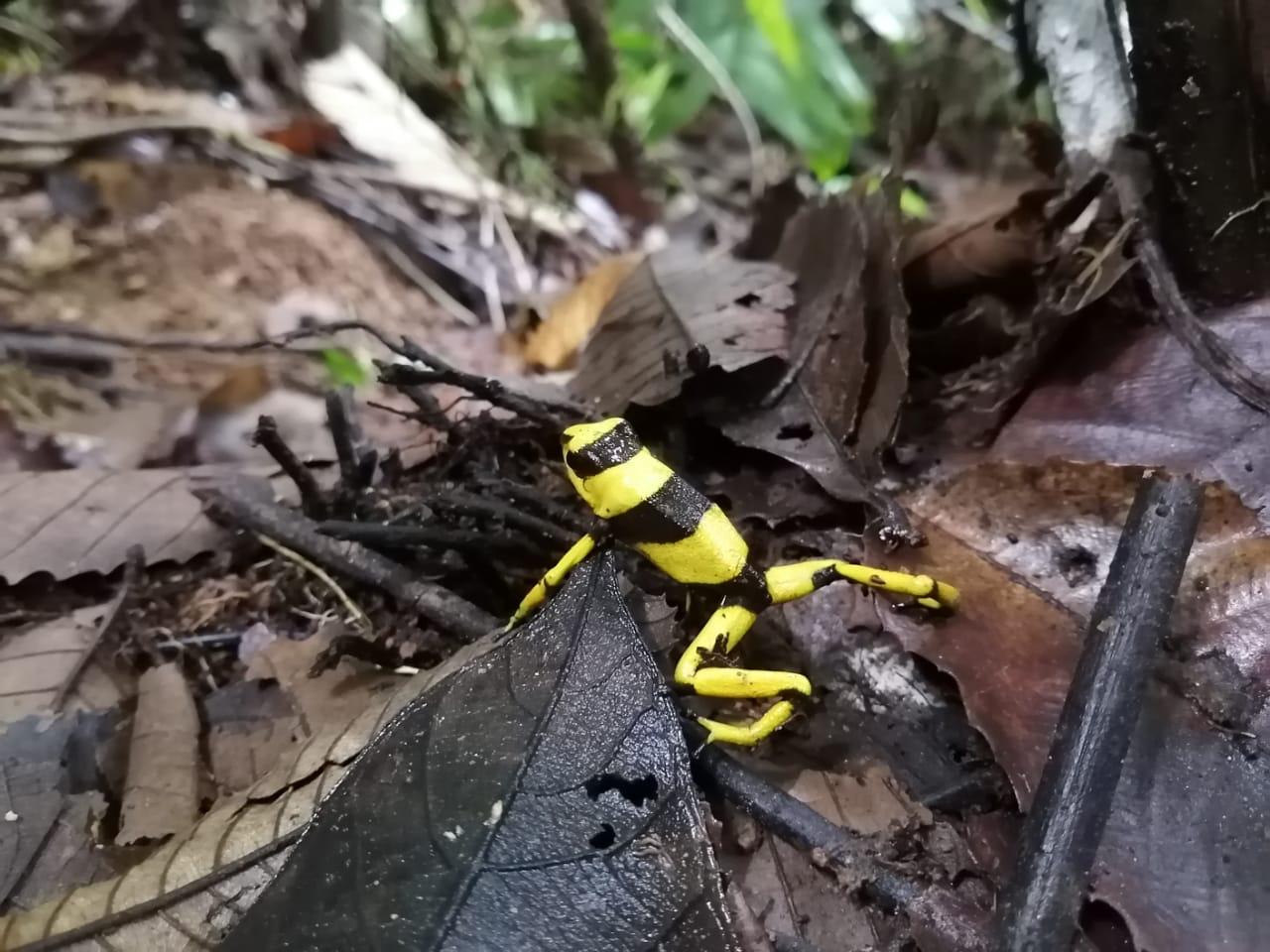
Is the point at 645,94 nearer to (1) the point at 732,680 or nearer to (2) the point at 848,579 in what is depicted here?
(2) the point at 848,579

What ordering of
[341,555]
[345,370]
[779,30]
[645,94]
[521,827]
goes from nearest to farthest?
[521,827], [341,555], [345,370], [779,30], [645,94]

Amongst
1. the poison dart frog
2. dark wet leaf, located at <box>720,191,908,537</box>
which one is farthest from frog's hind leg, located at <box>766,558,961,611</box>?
dark wet leaf, located at <box>720,191,908,537</box>

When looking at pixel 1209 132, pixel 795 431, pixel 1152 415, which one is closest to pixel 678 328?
pixel 795 431

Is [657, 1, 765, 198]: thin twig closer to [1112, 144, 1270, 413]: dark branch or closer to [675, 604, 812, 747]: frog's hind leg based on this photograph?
[1112, 144, 1270, 413]: dark branch

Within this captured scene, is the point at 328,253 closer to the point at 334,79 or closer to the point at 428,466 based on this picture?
the point at 334,79

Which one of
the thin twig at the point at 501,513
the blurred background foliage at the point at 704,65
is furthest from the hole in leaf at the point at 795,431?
the blurred background foliage at the point at 704,65

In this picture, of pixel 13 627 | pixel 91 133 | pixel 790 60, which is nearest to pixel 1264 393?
pixel 13 627

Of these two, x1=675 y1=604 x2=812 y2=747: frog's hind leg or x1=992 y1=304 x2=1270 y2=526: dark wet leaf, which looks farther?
x1=992 y1=304 x2=1270 y2=526: dark wet leaf
